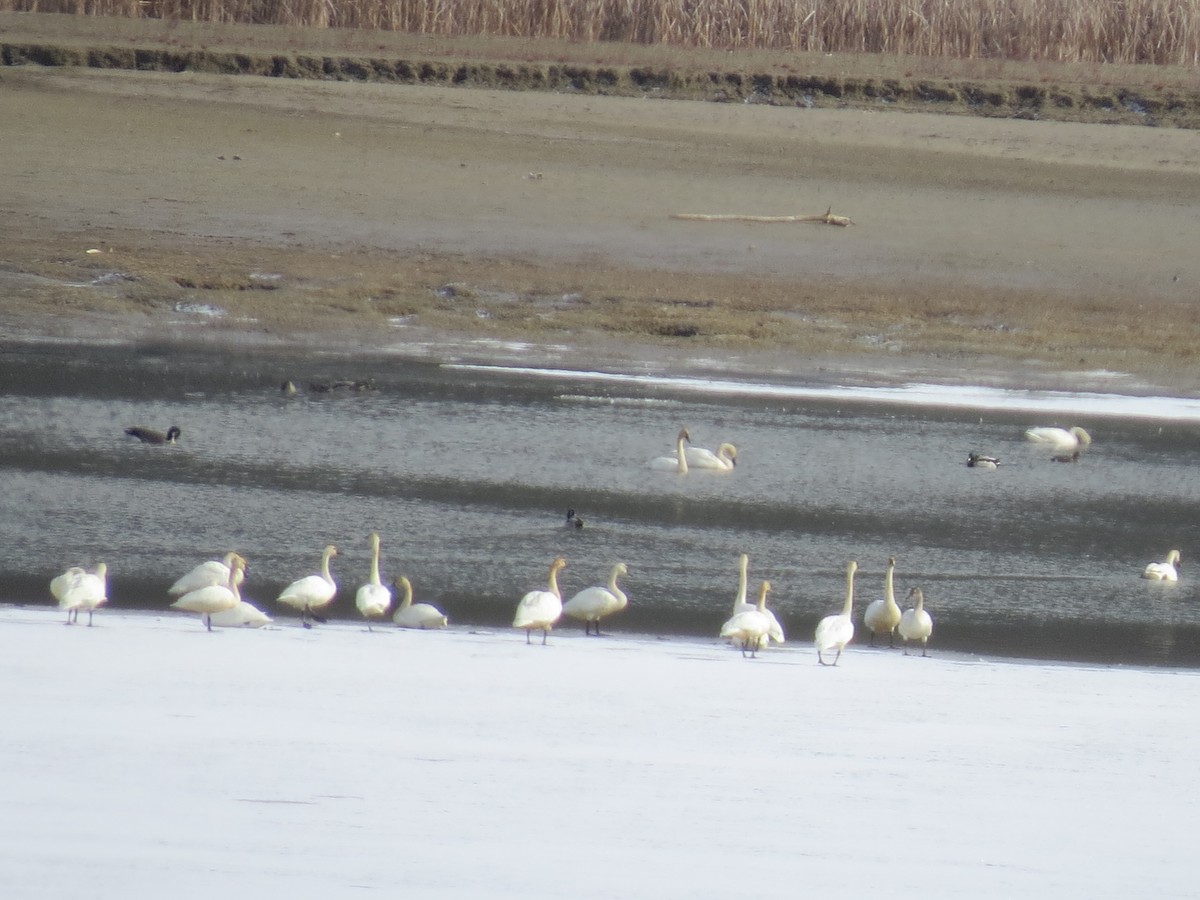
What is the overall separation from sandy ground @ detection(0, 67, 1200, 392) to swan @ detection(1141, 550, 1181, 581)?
5.25 metres

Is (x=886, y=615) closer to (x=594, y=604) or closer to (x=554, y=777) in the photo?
(x=594, y=604)

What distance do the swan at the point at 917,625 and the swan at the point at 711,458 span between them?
3186 mm

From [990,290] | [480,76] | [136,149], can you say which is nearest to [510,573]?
[990,290]

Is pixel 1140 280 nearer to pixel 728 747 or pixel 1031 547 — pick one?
pixel 1031 547

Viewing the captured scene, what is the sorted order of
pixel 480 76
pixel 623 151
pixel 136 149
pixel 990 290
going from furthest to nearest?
pixel 480 76, pixel 623 151, pixel 136 149, pixel 990 290

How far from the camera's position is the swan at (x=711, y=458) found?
36.0ft

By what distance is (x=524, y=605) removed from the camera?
24.0ft

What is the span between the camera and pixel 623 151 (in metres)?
19.1

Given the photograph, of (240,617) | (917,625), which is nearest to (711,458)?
(917,625)

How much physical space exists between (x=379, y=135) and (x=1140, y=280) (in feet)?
25.2

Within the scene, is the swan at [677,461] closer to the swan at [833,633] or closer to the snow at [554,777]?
the swan at [833,633]

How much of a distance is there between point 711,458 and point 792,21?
554 inches

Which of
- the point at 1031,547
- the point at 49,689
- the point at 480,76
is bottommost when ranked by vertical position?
the point at 1031,547

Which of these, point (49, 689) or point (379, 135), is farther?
point (379, 135)
